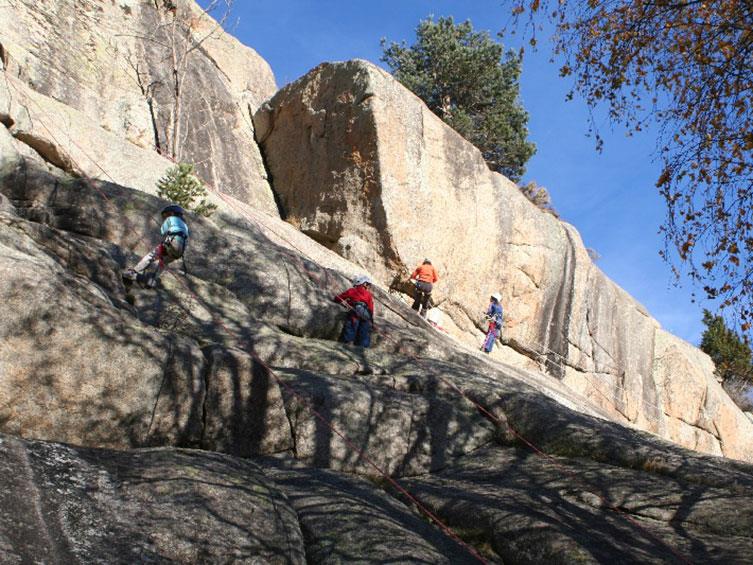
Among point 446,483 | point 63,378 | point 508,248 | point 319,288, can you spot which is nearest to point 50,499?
point 63,378

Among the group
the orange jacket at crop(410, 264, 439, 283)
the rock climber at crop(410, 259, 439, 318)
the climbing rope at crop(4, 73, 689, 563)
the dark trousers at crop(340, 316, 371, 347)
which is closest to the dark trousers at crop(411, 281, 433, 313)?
the rock climber at crop(410, 259, 439, 318)

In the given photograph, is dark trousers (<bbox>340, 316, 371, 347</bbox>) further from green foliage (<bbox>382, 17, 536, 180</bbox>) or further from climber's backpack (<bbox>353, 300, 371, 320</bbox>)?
green foliage (<bbox>382, 17, 536, 180</bbox>)

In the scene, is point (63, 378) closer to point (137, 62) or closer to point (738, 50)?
point (738, 50)

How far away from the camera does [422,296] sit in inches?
800

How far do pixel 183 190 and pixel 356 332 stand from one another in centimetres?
592

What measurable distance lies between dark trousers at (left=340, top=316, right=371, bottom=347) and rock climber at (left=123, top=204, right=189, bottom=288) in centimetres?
332

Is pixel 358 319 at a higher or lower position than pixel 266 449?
higher

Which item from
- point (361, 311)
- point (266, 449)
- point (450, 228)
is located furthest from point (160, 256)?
point (450, 228)

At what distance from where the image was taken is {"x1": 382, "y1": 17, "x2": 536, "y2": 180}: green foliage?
111 ft

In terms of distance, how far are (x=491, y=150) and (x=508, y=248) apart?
11386 millimetres

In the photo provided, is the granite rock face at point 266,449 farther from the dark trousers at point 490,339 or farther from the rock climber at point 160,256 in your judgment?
the dark trousers at point 490,339

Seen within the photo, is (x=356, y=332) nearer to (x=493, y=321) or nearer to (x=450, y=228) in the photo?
(x=493, y=321)

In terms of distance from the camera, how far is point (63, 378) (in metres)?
6.77

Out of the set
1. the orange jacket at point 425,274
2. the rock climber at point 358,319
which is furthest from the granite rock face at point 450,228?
the rock climber at point 358,319
